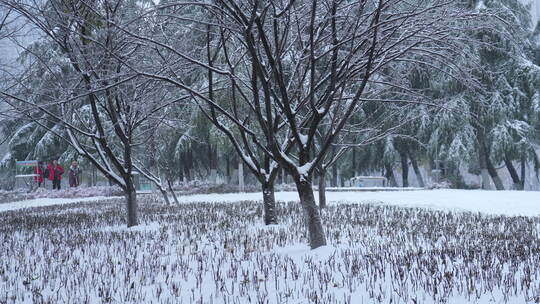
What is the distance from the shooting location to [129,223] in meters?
8.96

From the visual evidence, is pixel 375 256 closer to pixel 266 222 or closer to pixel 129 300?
pixel 129 300

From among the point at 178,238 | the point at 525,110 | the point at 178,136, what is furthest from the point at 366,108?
the point at 178,238

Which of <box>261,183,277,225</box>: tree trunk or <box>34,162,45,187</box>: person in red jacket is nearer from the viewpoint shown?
<box>261,183,277,225</box>: tree trunk

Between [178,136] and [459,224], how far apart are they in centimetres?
1998

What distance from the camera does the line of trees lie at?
5.54 metres

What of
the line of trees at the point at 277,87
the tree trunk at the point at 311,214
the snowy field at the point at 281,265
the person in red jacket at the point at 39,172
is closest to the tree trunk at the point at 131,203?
the line of trees at the point at 277,87

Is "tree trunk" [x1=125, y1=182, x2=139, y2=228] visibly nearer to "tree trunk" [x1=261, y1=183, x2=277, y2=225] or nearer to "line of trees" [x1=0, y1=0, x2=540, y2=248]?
"line of trees" [x1=0, y1=0, x2=540, y2=248]

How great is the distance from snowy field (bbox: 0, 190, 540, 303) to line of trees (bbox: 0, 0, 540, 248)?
90cm

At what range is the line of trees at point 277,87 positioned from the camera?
5.54m

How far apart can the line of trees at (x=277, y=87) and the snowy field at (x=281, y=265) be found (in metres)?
0.90

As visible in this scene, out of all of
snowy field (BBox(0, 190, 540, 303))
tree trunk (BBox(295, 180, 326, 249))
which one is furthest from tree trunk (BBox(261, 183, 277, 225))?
tree trunk (BBox(295, 180, 326, 249))

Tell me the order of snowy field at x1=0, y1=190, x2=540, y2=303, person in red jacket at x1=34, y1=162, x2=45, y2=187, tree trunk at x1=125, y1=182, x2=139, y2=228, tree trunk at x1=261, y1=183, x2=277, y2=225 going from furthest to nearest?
person in red jacket at x1=34, y1=162, x2=45, y2=187 < tree trunk at x1=125, y1=182, x2=139, y2=228 < tree trunk at x1=261, y1=183, x2=277, y2=225 < snowy field at x1=0, y1=190, x2=540, y2=303

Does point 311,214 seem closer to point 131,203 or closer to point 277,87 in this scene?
point 277,87

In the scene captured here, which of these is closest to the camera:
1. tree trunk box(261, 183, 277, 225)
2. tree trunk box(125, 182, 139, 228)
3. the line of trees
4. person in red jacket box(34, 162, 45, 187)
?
the line of trees
